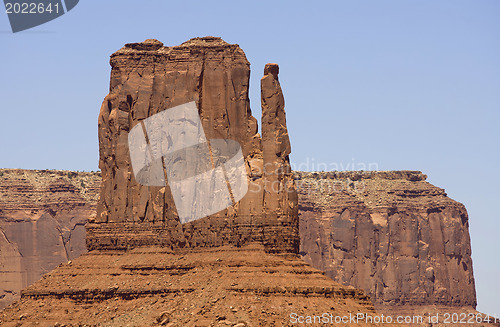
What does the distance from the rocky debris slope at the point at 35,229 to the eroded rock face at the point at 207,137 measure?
2063 inches

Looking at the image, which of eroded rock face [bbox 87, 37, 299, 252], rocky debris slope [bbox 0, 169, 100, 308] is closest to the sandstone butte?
eroded rock face [bbox 87, 37, 299, 252]

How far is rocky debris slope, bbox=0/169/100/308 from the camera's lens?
158250 millimetres

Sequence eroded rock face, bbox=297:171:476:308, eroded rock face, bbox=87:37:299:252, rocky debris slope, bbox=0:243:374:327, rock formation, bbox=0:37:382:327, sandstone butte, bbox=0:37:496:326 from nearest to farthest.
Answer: rocky debris slope, bbox=0:243:374:327, sandstone butte, bbox=0:37:496:326, rock formation, bbox=0:37:382:327, eroded rock face, bbox=87:37:299:252, eroded rock face, bbox=297:171:476:308

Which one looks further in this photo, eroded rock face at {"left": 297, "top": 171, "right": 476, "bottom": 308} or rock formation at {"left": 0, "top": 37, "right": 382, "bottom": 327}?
eroded rock face at {"left": 297, "top": 171, "right": 476, "bottom": 308}

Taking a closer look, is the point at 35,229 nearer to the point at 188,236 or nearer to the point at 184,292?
the point at 188,236

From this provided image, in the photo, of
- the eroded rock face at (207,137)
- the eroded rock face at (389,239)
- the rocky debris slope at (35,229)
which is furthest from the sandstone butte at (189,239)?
the eroded rock face at (389,239)

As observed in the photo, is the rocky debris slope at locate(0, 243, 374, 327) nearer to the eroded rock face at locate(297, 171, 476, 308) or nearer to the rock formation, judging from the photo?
the rock formation

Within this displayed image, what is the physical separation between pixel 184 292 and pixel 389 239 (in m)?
81.2

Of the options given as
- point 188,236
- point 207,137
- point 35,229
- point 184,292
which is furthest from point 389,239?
point 184,292

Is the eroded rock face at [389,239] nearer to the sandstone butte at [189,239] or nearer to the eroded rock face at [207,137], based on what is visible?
the sandstone butte at [189,239]

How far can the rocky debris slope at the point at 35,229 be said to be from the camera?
519 ft

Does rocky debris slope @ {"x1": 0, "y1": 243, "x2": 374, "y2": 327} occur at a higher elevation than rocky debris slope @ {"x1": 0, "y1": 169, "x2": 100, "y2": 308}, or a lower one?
lower

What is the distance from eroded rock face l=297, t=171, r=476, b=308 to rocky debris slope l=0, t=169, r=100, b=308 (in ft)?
88.2

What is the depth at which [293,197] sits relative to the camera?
326 feet
